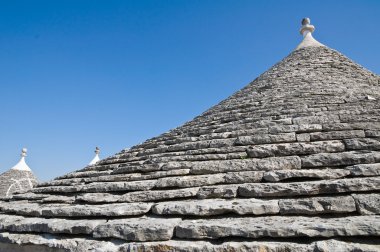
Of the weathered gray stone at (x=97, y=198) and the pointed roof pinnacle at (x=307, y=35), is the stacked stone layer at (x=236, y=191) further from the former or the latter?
the pointed roof pinnacle at (x=307, y=35)

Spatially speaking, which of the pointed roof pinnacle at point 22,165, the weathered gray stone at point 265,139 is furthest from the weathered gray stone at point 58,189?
the pointed roof pinnacle at point 22,165

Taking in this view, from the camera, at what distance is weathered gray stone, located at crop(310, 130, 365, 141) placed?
8.13 feet

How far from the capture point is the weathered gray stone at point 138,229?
1.72 m

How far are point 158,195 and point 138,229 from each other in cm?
48

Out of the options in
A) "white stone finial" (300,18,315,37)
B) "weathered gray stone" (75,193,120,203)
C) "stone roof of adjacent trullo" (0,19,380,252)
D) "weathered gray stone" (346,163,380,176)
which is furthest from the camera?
"white stone finial" (300,18,315,37)

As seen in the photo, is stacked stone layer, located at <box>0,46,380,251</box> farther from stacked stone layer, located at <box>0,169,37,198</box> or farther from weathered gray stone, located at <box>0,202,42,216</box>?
stacked stone layer, located at <box>0,169,37,198</box>

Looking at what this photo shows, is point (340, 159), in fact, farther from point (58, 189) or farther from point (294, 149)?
point (58, 189)

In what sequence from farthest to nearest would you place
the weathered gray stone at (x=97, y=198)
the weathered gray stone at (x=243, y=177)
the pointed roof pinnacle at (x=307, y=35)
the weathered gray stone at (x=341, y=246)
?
the pointed roof pinnacle at (x=307, y=35), the weathered gray stone at (x=97, y=198), the weathered gray stone at (x=243, y=177), the weathered gray stone at (x=341, y=246)

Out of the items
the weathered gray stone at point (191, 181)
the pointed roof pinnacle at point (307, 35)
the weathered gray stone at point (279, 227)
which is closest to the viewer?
the weathered gray stone at point (279, 227)

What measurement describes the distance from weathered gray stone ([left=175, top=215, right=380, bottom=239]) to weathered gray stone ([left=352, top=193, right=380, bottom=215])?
6 centimetres

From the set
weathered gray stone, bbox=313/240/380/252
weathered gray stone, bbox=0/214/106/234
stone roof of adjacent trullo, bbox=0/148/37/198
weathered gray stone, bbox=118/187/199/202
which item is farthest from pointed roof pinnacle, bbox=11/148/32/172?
weathered gray stone, bbox=313/240/380/252

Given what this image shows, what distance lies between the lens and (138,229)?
177 centimetres

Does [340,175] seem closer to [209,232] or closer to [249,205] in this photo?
[249,205]

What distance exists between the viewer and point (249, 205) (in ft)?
5.89
